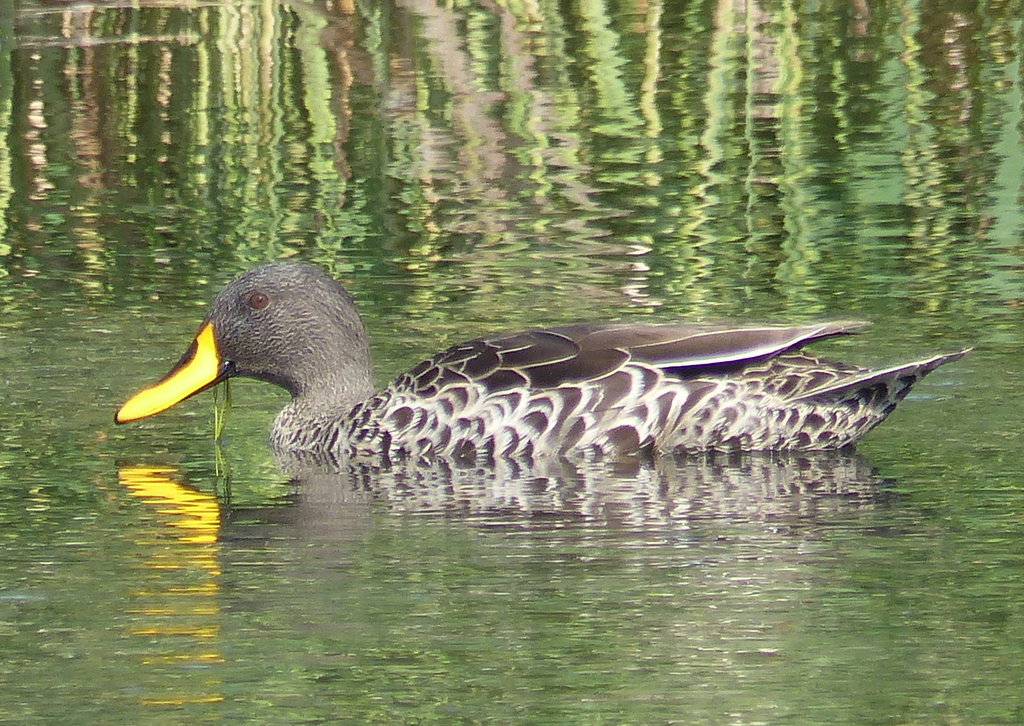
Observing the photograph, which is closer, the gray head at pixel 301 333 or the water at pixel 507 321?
the water at pixel 507 321

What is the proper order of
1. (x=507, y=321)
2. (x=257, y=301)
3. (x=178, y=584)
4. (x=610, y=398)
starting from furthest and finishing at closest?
(x=507, y=321), (x=257, y=301), (x=610, y=398), (x=178, y=584)

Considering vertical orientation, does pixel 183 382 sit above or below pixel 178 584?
below

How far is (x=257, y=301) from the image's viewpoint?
9.17m

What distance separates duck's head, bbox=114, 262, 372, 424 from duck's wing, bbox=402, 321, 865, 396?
20.7 inches

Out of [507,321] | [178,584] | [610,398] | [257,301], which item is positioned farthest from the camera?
[507,321]

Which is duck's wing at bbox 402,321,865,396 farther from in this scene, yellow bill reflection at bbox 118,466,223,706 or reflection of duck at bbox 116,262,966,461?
yellow bill reflection at bbox 118,466,223,706

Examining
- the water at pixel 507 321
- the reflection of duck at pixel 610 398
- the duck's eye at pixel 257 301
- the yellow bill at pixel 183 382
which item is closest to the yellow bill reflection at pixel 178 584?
the water at pixel 507 321

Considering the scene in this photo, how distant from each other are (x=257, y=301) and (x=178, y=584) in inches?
108

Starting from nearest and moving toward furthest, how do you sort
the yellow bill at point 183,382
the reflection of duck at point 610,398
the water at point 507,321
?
the water at point 507,321 → the reflection of duck at point 610,398 → the yellow bill at point 183,382

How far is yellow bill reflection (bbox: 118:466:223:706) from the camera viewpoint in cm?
577

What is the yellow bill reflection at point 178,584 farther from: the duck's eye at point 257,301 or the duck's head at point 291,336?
the duck's eye at point 257,301

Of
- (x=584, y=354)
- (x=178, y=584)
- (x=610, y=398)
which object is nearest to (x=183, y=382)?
(x=584, y=354)

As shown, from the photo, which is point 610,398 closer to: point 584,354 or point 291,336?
point 584,354

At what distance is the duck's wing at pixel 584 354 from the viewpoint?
330 inches
